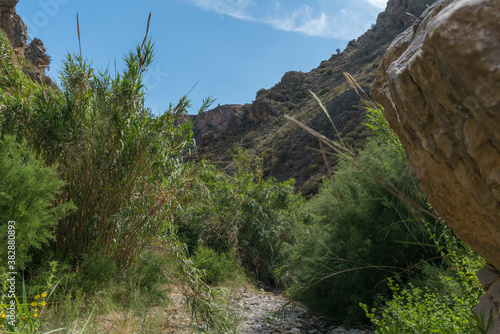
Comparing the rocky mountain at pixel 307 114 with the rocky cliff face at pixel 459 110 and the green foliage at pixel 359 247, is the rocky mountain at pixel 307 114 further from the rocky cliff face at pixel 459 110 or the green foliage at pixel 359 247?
the rocky cliff face at pixel 459 110

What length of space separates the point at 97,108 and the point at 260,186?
6760 millimetres

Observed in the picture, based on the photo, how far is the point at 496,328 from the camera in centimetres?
136

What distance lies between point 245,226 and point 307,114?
1682 centimetres

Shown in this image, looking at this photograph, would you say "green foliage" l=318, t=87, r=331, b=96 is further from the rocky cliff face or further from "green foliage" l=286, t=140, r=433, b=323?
the rocky cliff face

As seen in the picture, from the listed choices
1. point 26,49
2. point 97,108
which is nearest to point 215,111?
point 26,49

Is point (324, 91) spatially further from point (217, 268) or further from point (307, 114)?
point (217, 268)

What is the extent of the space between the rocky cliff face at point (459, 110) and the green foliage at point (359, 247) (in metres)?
3.10

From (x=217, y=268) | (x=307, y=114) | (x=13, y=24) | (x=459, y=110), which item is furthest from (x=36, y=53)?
(x=459, y=110)

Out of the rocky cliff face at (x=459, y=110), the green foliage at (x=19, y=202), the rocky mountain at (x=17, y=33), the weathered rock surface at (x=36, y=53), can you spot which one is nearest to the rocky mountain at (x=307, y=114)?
the weathered rock surface at (x=36, y=53)

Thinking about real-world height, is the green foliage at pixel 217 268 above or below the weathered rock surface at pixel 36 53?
below

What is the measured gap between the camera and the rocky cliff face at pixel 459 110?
0.77 meters

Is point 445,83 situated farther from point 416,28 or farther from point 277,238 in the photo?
point 277,238

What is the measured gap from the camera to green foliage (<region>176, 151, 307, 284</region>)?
30.0ft

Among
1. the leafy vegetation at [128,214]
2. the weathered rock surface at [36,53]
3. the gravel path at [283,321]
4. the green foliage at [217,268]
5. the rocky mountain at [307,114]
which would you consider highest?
the weathered rock surface at [36,53]
